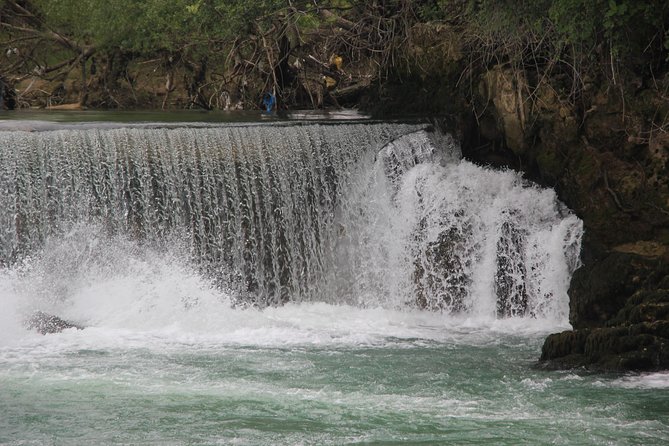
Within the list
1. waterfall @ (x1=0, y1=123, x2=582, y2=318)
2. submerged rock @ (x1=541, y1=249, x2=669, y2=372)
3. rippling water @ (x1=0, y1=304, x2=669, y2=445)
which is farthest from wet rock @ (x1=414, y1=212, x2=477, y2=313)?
submerged rock @ (x1=541, y1=249, x2=669, y2=372)

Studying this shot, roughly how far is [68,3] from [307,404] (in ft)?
53.2

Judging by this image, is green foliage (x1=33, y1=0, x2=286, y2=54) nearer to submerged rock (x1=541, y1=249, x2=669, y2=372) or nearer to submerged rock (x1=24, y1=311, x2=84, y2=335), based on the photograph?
submerged rock (x1=24, y1=311, x2=84, y2=335)

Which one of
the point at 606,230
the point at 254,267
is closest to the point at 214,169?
the point at 254,267

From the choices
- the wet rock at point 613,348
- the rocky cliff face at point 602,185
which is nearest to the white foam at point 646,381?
the wet rock at point 613,348

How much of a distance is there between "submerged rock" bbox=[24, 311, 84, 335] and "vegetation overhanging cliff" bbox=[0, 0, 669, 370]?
4.64 m

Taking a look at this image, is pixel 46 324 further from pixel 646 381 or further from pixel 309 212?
pixel 646 381

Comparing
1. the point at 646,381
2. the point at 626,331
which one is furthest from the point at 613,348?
the point at 646,381

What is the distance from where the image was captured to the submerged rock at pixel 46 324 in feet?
35.0

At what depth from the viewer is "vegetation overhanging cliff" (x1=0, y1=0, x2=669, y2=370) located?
10227 mm

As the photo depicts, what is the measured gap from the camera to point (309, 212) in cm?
1304

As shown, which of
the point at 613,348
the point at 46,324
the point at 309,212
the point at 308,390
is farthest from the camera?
the point at 309,212

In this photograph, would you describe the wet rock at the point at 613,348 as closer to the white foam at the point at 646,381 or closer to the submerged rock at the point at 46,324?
the white foam at the point at 646,381

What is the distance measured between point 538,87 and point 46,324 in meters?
5.80

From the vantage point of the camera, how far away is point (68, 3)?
2228 centimetres
